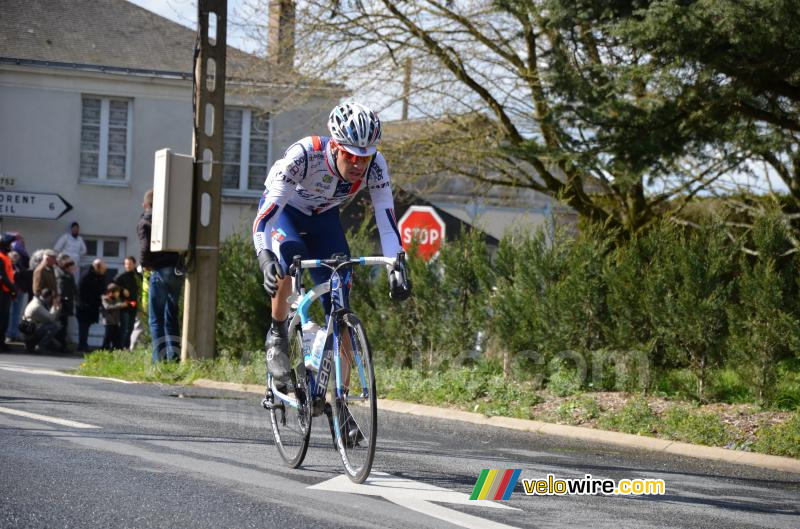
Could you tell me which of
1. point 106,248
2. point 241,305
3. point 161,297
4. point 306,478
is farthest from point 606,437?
point 106,248

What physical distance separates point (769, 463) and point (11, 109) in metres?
28.1

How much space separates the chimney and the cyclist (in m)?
13.1

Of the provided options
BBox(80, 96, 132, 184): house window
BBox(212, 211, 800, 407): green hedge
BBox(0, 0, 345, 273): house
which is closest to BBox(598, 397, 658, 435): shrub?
BBox(212, 211, 800, 407): green hedge

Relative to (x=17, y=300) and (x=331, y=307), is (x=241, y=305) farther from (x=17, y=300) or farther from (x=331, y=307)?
(x=331, y=307)

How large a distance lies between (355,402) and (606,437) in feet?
12.7

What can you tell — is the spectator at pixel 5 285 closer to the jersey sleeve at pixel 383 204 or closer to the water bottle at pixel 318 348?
the jersey sleeve at pixel 383 204

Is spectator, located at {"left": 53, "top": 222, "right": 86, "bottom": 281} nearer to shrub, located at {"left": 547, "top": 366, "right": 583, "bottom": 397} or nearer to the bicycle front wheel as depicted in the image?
shrub, located at {"left": 547, "top": 366, "right": 583, "bottom": 397}

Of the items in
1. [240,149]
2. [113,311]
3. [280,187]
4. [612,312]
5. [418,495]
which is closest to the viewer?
[418,495]

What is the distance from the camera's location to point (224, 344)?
1562 cm

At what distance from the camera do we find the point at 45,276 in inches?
771

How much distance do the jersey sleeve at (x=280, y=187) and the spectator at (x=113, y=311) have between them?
47.3 feet

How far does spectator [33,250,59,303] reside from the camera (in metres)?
19.5

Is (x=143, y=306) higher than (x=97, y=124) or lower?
lower

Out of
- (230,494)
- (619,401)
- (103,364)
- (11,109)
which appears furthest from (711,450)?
(11,109)
